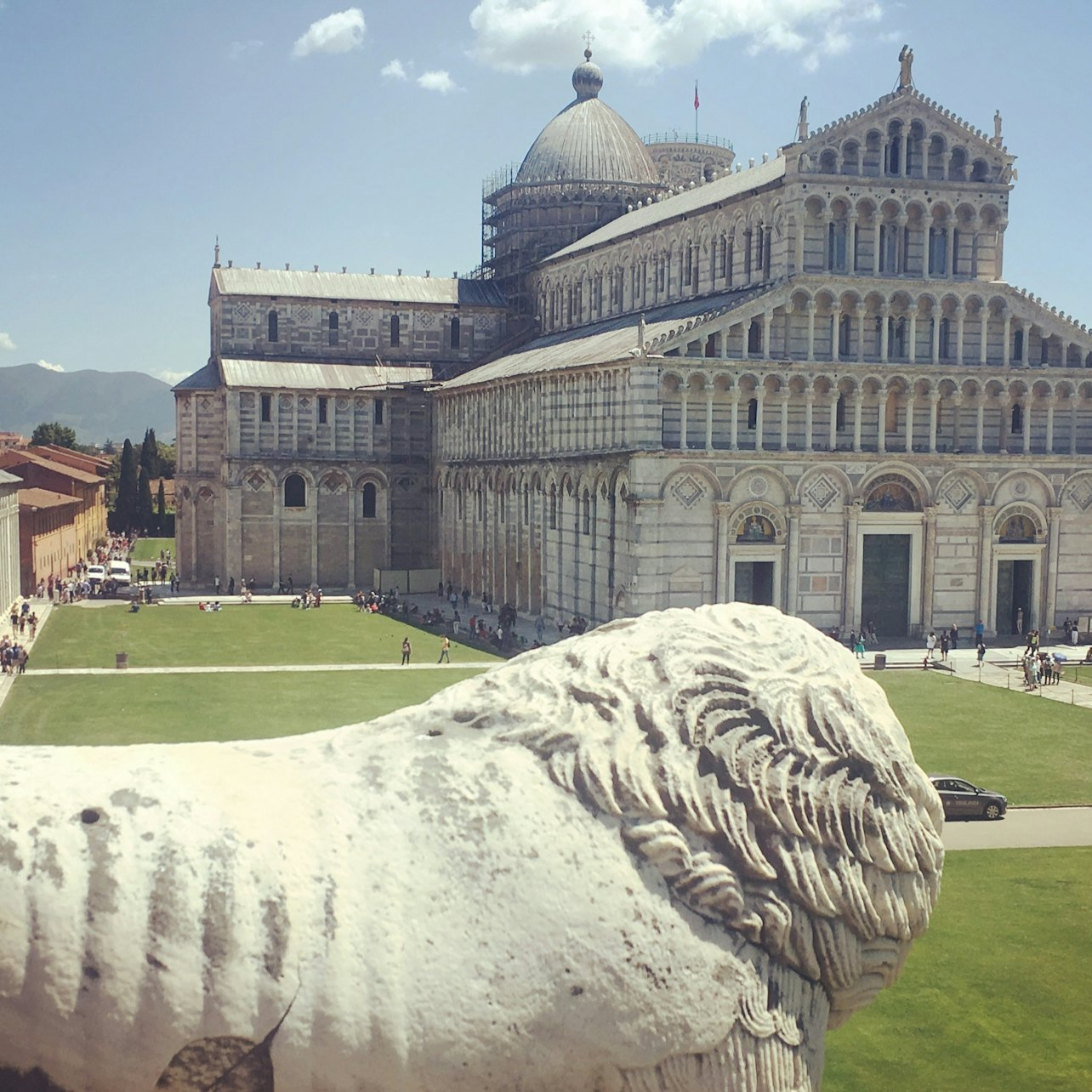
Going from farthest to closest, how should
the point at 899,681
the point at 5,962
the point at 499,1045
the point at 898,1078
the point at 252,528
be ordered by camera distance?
the point at 252,528, the point at 899,681, the point at 898,1078, the point at 499,1045, the point at 5,962

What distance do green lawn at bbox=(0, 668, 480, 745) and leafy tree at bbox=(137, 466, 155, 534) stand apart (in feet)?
252

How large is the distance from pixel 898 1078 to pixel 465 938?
11.6 meters

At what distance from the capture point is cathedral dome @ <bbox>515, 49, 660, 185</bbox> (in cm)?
8088

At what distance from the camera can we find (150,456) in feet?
416

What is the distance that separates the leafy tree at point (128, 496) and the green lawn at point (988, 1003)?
102 m

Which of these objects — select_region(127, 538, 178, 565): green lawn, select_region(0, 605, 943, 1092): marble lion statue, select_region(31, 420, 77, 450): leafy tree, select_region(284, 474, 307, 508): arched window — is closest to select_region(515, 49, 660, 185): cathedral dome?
select_region(284, 474, 307, 508): arched window

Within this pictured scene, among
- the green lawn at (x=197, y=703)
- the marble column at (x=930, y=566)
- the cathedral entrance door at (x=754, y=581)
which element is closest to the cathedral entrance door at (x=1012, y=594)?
the marble column at (x=930, y=566)

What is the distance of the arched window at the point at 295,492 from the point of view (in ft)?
238

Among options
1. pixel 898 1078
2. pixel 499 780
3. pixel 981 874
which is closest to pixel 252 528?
pixel 981 874

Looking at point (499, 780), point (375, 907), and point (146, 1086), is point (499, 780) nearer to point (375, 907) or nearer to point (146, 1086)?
point (375, 907)

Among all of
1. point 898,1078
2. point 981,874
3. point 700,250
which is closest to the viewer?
point 898,1078

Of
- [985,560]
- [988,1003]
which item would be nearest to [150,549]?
[985,560]

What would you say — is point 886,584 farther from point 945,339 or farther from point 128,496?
point 128,496

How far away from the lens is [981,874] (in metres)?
22.9
